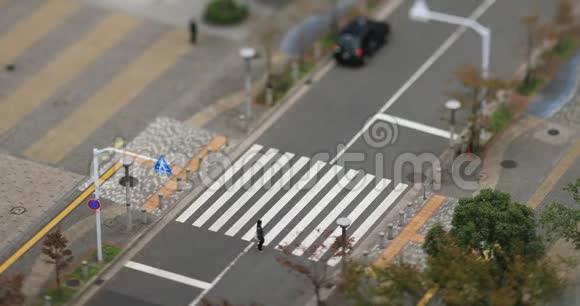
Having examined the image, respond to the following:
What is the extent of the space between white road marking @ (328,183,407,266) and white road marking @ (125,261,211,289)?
249 inches

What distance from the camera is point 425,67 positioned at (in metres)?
81.4

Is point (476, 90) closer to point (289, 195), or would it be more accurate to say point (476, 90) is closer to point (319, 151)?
point (319, 151)

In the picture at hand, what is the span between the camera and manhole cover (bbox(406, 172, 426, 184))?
235ft

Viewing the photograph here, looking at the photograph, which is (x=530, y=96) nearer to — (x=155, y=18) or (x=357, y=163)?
(x=357, y=163)

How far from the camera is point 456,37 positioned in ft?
277

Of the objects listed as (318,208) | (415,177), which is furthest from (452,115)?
(318,208)

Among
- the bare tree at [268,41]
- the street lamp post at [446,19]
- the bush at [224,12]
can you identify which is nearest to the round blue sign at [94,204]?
the bare tree at [268,41]

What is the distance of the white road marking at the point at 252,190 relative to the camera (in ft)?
225

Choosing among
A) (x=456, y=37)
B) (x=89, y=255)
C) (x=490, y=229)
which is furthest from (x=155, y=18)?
(x=490, y=229)

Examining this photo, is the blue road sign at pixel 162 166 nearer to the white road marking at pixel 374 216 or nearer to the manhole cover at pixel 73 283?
the manhole cover at pixel 73 283

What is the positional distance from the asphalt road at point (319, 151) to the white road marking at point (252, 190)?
0.17m

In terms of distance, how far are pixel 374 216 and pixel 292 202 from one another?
169 inches

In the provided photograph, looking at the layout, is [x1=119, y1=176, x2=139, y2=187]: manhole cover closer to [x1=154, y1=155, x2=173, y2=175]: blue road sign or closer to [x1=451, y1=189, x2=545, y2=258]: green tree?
[x1=154, y1=155, x2=173, y2=175]: blue road sign

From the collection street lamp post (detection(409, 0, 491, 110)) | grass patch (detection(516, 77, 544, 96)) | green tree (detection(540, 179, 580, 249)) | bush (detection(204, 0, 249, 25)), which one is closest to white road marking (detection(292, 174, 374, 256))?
green tree (detection(540, 179, 580, 249))
